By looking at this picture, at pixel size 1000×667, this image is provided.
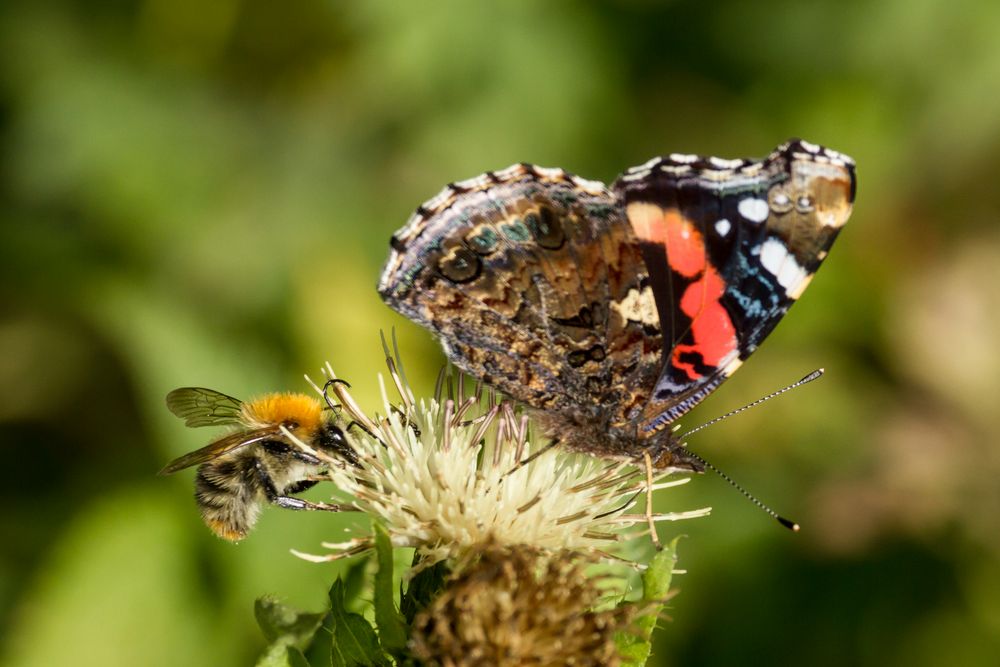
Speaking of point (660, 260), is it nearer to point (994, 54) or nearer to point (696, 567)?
point (696, 567)

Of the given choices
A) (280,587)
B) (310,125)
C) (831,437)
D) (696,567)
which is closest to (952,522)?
(831,437)

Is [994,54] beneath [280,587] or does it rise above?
above

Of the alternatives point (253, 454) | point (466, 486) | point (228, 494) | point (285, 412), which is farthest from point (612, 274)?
point (228, 494)

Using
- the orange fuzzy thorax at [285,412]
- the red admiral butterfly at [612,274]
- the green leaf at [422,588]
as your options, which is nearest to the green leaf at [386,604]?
the green leaf at [422,588]

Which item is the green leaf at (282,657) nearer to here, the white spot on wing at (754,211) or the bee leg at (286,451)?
the bee leg at (286,451)

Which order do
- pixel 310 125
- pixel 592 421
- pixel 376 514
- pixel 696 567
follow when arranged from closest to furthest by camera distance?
pixel 376 514, pixel 592 421, pixel 696 567, pixel 310 125

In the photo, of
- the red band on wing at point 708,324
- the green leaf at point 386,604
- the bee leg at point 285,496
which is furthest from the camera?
the red band on wing at point 708,324

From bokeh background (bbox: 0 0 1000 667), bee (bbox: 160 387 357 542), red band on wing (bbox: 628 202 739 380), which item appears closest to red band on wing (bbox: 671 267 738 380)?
red band on wing (bbox: 628 202 739 380)
